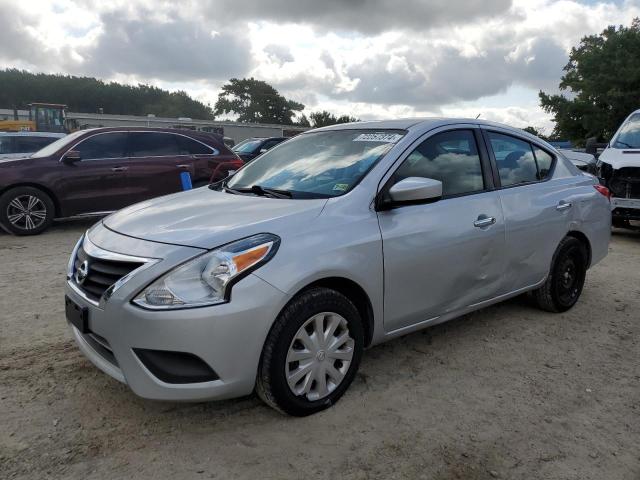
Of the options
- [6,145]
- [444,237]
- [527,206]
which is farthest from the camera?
[6,145]

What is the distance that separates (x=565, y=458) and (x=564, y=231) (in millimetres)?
2255

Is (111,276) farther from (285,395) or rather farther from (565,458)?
(565,458)

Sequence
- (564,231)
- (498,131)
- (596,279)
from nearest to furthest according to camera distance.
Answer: (498,131)
(564,231)
(596,279)

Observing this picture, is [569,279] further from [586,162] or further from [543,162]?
[586,162]

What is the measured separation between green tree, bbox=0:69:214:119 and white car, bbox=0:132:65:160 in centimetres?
8008

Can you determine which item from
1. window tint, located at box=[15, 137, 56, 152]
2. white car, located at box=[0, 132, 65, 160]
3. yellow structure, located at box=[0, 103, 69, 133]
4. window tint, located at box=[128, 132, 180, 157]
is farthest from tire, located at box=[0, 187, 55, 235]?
yellow structure, located at box=[0, 103, 69, 133]

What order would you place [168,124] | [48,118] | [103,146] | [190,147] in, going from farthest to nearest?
[168,124] < [48,118] < [190,147] < [103,146]

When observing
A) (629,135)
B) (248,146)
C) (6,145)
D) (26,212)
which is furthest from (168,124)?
(629,135)

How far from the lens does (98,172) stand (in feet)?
25.9

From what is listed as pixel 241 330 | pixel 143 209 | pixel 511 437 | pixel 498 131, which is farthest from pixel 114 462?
pixel 498 131

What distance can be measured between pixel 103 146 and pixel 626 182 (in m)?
7.86

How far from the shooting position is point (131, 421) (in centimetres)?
272

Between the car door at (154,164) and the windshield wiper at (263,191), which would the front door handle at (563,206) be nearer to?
the windshield wiper at (263,191)

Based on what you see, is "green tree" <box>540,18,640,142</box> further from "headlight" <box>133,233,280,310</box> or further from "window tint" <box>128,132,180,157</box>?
"headlight" <box>133,233,280,310</box>
